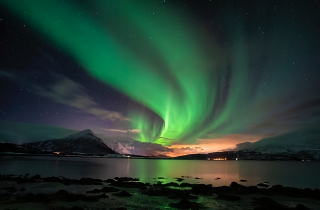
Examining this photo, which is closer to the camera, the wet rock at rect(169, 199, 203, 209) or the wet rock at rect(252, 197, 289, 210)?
the wet rock at rect(169, 199, 203, 209)

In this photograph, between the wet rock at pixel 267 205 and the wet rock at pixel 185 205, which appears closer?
the wet rock at pixel 185 205

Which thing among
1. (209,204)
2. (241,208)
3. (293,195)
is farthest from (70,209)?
(293,195)

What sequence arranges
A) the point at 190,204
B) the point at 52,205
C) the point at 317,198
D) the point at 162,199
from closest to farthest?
the point at 52,205
the point at 190,204
the point at 162,199
the point at 317,198

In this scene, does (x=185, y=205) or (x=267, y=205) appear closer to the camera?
(x=185, y=205)

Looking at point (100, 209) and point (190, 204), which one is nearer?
point (100, 209)

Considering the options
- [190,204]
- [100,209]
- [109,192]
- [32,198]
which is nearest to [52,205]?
[32,198]

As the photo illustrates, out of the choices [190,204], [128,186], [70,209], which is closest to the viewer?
[70,209]

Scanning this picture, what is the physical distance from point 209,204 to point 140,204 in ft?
24.8

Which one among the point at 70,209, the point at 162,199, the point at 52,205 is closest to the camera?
the point at 70,209

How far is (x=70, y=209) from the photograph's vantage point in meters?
21.8

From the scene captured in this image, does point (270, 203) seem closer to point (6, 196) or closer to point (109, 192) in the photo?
point (109, 192)

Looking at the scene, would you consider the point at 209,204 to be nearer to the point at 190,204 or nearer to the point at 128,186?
the point at 190,204

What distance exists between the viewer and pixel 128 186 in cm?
4219

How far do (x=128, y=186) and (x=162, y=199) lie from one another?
545 inches
